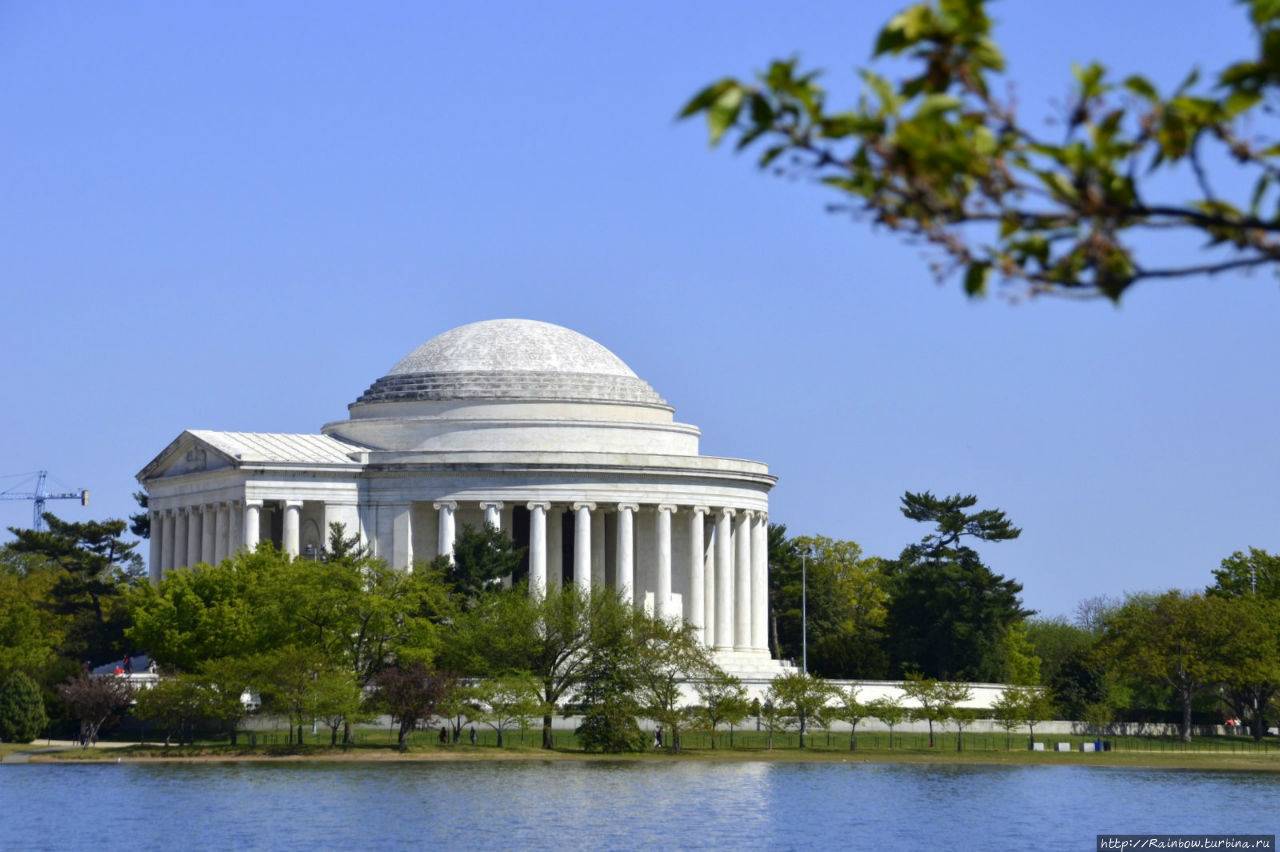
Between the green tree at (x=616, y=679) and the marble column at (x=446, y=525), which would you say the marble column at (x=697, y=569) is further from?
the green tree at (x=616, y=679)

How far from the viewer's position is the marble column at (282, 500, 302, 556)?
12038cm

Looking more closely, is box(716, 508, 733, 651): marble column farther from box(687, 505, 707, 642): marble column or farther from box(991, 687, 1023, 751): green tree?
box(991, 687, 1023, 751): green tree

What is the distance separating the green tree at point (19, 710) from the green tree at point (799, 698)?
34.2 meters

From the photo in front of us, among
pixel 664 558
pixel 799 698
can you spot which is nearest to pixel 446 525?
pixel 664 558

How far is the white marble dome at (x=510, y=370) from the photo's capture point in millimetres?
127688

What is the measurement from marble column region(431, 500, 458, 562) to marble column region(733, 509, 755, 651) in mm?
17969

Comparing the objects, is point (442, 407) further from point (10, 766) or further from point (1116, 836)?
point (1116, 836)

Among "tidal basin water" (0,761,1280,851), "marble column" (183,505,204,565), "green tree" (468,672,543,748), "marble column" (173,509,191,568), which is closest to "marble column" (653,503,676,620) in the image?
"marble column" (183,505,204,565)

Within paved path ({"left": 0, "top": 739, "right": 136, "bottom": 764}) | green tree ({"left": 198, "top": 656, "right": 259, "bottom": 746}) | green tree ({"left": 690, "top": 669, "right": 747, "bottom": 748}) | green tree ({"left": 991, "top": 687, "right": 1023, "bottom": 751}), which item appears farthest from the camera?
green tree ({"left": 991, "top": 687, "right": 1023, "bottom": 751})

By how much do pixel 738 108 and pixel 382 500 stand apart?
112m

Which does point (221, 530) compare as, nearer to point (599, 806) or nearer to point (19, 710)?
point (19, 710)

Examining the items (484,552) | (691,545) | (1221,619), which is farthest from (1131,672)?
(484,552)

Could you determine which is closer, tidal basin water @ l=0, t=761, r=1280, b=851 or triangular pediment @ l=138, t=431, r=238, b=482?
tidal basin water @ l=0, t=761, r=1280, b=851

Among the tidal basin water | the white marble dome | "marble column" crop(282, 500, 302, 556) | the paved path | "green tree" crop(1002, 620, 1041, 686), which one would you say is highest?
the white marble dome
